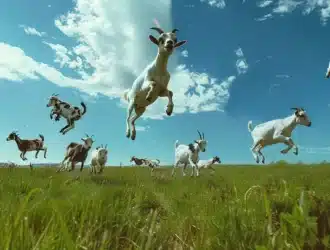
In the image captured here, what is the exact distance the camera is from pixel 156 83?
467 inches

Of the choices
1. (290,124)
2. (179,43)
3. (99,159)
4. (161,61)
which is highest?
(290,124)

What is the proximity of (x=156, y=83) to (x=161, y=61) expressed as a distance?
3.44 ft

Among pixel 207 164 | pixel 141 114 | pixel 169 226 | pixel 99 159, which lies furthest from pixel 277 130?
pixel 169 226

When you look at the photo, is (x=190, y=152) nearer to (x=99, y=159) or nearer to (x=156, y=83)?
(x=99, y=159)

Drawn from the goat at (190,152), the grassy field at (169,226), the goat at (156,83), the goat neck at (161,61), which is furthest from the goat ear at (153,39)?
Result: the goat at (190,152)

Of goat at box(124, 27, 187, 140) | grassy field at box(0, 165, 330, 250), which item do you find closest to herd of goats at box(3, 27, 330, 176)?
goat at box(124, 27, 187, 140)

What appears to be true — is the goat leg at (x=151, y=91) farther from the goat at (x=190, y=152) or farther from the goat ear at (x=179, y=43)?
the goat at (x=190, y=152)

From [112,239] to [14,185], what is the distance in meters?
4.19

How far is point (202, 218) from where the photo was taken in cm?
367

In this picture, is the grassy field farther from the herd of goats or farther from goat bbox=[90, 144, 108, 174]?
goat bbox=[90, 144, 108, 174]

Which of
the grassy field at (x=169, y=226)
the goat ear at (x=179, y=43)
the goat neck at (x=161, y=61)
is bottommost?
the grassy field at (x=169, y=226)

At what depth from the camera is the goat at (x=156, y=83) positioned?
38.2 feet

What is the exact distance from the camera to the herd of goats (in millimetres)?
12080

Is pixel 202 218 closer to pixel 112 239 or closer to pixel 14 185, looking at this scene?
pixel 112 239
